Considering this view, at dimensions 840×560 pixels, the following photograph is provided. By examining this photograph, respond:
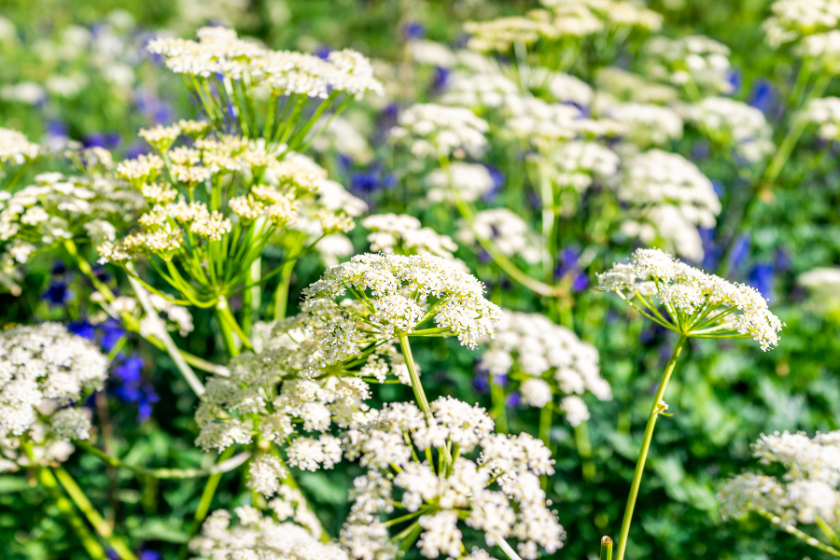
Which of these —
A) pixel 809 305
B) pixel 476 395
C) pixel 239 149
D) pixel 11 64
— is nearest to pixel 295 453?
pixel 239 149

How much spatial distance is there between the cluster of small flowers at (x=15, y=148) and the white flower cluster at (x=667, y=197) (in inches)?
170

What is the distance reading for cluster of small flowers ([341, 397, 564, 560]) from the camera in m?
1.78

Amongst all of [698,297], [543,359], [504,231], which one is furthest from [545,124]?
[698,297]

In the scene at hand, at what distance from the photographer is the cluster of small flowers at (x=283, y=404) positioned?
7.34 ft

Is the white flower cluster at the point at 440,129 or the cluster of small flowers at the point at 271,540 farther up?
the white flower cluster at the point at 440,129

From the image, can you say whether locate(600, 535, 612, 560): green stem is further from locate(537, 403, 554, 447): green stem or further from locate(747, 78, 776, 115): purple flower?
locate(747, 78, 776, 115): purple flower

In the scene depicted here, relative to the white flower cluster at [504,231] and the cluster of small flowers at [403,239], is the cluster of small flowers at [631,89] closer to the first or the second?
the white flower cluster at [504,231]

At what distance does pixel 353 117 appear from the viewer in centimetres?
909

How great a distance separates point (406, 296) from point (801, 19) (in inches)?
180

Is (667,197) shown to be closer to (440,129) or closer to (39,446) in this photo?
(440,129)

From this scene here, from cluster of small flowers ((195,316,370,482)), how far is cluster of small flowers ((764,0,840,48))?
483 centimetres

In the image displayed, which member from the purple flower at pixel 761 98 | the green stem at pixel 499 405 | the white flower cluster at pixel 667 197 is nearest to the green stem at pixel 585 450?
the green stem at pixel 499 405

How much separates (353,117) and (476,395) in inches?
228

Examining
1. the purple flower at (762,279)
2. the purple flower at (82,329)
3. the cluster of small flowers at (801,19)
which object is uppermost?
the cluster of small flowers at (801,19)
